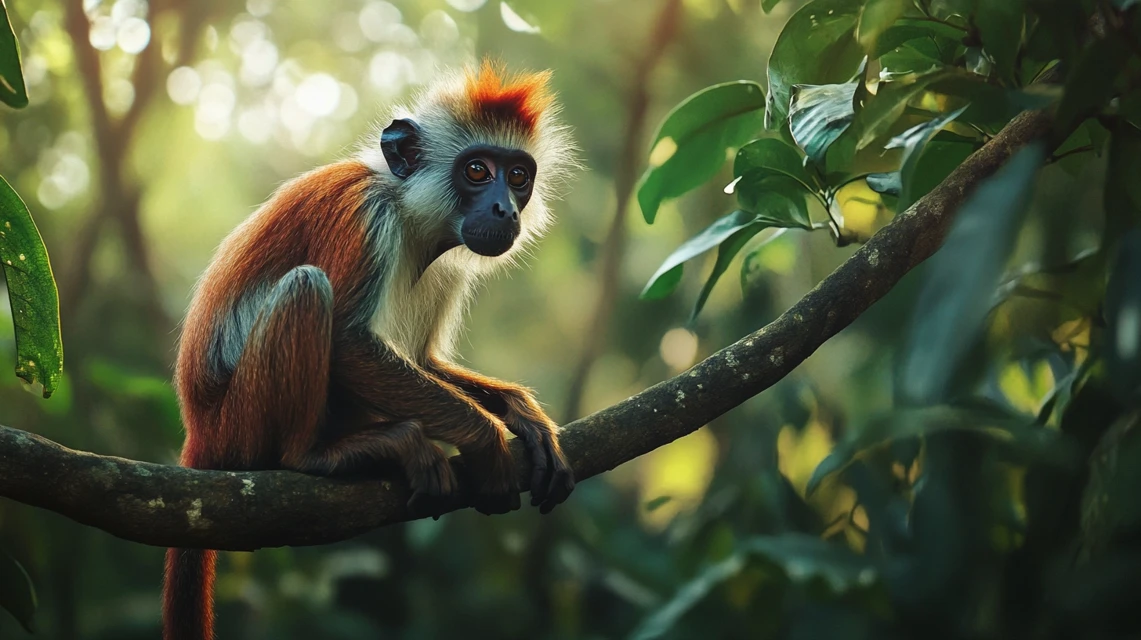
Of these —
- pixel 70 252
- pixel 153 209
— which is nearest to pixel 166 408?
pixel 70 252

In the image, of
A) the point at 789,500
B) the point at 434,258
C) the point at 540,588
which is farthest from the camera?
the point at 540,588

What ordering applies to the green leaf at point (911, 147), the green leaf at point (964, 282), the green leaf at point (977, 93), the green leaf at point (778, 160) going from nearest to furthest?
the green leaf at point (964, 282)
the green leaf at point (911, 147)
the green leaf at point (977, 93)
the green leaf at point (778, 160)

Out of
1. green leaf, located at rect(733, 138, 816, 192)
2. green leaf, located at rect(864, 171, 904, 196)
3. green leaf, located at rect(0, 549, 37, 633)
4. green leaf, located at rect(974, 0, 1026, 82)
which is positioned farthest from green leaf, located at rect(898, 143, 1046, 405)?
green leaf, located at rect(0, 549, 37, 633)

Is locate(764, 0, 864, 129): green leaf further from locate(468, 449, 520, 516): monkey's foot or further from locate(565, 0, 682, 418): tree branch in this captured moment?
locate(565, 0, 682, 418): tree branch

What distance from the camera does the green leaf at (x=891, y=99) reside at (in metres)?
2.72

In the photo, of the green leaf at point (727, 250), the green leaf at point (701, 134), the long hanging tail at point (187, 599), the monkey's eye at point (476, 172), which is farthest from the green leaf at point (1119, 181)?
the long hanging tail at point (187, 599)

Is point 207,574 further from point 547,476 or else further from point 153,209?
point 153,209

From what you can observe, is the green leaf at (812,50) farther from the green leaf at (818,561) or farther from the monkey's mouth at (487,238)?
the green leaf at (818,561)

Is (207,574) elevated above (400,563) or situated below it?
above

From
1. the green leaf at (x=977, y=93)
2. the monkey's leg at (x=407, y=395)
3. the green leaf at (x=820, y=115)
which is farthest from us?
the monkey's leg at (x=407, y=395)

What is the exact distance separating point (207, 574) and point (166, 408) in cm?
286

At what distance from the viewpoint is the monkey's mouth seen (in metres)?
5.02

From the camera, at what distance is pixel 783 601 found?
755cm

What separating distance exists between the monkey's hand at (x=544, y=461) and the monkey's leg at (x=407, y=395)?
0.35ft
